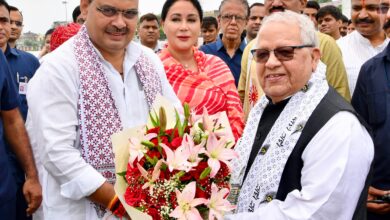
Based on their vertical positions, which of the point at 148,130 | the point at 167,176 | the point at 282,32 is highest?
the point at 282,32

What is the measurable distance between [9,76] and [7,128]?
1.24 ft

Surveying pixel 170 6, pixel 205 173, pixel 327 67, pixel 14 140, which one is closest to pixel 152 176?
pixel 205 173

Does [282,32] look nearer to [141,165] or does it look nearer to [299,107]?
[299,107]

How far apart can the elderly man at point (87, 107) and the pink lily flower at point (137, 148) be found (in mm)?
385

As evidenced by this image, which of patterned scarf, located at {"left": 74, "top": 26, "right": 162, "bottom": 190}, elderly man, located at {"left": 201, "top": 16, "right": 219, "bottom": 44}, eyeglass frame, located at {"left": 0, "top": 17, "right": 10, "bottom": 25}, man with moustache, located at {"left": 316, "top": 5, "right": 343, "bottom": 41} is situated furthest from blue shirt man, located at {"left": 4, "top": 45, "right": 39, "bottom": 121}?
elderly man, located at {"left": 201, "top": 16, "right": 219, "bottom": 44}

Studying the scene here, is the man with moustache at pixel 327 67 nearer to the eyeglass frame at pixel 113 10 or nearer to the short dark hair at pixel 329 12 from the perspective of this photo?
the eyeglass frame at pixel 113 10

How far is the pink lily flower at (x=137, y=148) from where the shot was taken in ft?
6.49

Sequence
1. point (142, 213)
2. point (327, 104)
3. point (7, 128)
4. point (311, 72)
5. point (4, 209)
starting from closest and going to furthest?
point (142, 213)
point (327, 104)
point (311, 72)
point (4, 209)
point (7, 128)

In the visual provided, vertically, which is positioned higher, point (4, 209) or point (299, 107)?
point (299, 107)

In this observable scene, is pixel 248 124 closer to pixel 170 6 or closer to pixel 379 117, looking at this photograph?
pixel 379 117

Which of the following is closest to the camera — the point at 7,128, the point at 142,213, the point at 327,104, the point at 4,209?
the point at 142,213

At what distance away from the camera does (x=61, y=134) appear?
7.51 ft

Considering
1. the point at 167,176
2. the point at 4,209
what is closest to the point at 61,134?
the point at 167,176

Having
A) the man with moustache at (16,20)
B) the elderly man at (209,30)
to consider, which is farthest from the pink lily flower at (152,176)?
the elderly man at (209,30)
